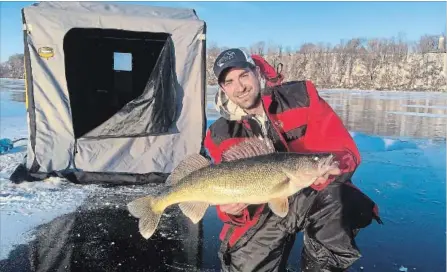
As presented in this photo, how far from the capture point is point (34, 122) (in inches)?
228

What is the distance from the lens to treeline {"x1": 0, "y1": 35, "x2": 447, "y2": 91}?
58094 millimetres

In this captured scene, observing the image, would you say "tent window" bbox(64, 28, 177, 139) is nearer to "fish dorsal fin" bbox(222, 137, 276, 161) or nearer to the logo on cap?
the logo on cap

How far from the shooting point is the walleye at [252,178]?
246cm

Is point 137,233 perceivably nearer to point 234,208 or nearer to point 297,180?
point 234,208

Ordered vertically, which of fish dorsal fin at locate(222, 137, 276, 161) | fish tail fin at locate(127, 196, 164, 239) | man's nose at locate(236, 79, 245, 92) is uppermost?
man's nose at locate(236, 79, 245, 92)

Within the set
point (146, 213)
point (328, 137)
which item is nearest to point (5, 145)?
point (146, 213)

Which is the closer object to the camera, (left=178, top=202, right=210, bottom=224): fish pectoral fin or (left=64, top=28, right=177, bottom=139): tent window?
(left=178, top=202, right=210, bottom=224): fish pectoral fin

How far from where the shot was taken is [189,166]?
2.82 m

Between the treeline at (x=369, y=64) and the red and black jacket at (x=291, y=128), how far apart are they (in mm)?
48043

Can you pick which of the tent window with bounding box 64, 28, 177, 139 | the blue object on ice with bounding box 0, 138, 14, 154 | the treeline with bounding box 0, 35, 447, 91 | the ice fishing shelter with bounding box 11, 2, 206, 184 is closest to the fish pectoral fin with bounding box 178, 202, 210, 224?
the ice fishing shelter with bounding box 11, 2, 206, 184

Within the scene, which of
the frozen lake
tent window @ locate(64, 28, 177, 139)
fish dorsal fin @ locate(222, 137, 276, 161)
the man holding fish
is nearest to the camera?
the man holding fish

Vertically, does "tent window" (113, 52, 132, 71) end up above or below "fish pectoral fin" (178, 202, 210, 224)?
above

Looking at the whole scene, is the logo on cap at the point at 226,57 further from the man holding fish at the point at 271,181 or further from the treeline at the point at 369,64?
the treeline at the point at 369,64

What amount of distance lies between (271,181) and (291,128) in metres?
0.78
